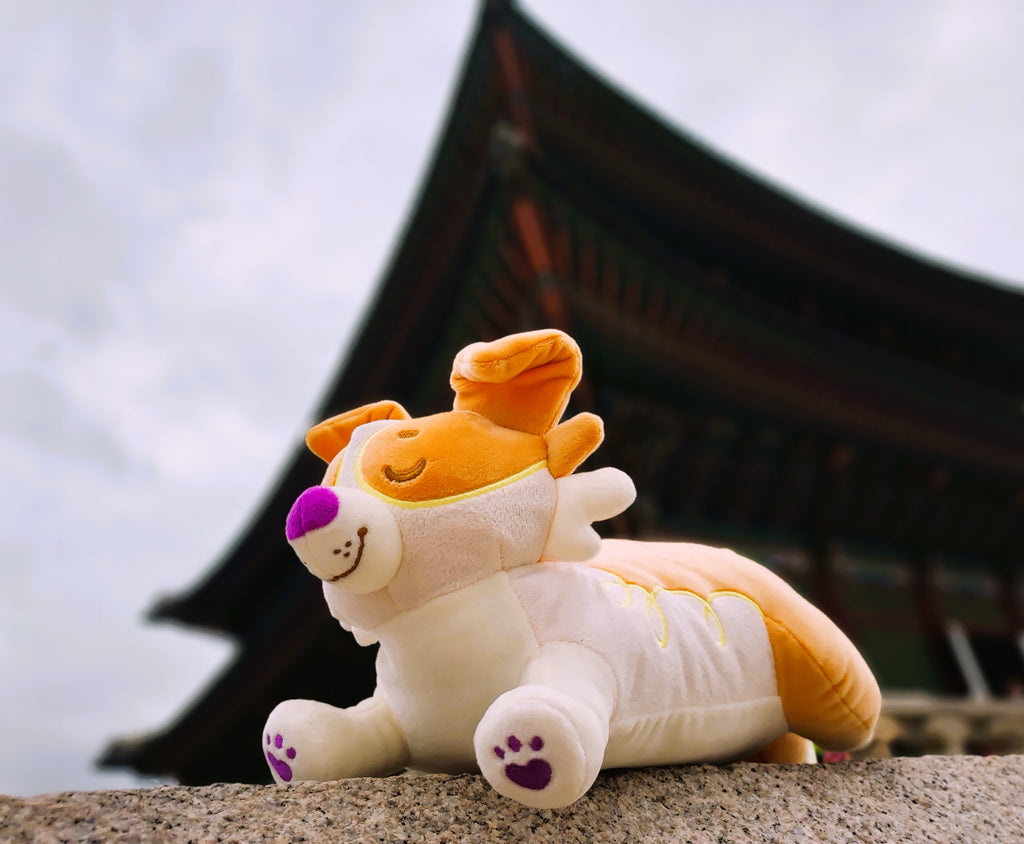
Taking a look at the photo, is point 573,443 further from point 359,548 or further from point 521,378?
point 359,548

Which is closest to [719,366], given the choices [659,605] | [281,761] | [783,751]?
[783,751]

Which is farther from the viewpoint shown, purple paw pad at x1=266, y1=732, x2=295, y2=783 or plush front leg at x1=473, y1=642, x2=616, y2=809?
purple paw pad at x1=266, y1=732, x2=295, y2=783

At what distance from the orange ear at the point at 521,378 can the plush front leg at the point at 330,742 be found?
1.21ft

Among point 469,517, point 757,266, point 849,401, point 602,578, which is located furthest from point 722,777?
point 757,266

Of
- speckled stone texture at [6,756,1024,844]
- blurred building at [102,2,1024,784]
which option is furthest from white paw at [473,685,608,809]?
blurred building at [102,2,1024,784]

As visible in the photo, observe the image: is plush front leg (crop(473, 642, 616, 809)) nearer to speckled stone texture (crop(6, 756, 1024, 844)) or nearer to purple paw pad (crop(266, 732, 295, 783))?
speckled stone texture (crop(6, 756, 1024, 844))

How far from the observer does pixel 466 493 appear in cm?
76

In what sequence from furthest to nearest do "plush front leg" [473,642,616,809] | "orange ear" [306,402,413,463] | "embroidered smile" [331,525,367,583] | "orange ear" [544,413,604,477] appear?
"orange ear" [306,402,413,463] → "orange ear" [544,413,604,477] → "embroidered smile" [331,525,367,583] → "plush front leg" [473,642,616,809]

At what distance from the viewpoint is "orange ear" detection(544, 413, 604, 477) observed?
809 mm

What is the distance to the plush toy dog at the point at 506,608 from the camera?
0.74 metres

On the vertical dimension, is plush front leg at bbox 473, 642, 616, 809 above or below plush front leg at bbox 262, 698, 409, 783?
above

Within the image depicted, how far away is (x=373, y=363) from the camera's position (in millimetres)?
5152

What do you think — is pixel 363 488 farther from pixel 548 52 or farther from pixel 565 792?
pixel 548 52

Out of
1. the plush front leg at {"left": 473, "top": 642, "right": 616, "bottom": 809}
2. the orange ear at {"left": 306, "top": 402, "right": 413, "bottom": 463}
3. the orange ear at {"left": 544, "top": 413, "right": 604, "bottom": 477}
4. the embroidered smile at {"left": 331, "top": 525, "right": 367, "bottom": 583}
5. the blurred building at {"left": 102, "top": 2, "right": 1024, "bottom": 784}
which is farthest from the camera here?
the blurred building at {"left": 102, "top": 2, "right": 1024, "bottom": 784}
